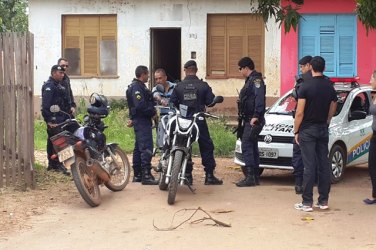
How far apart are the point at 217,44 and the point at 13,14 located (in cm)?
1521

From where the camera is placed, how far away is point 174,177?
8352 millimetres

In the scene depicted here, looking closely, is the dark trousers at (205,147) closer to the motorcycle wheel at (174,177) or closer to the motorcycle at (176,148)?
the motorcycle at (176,148)

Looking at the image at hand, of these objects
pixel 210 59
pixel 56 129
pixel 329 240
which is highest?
pixel 210 59

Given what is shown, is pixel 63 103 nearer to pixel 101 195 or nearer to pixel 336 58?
pixel 101 195

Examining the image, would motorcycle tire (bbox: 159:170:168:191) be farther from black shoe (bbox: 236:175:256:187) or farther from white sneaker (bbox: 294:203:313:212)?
white sneaker (bbox: 294:203:313:212)

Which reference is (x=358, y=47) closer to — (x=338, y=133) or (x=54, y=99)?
(x=338, y=133)

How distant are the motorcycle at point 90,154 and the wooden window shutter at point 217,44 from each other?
10.7 meters

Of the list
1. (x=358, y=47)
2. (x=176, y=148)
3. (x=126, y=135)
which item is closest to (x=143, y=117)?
(x=176, y=148)

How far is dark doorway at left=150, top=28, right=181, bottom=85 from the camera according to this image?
68.0 feet

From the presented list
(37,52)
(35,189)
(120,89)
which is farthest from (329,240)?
(37,52)

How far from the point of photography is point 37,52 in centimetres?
2069

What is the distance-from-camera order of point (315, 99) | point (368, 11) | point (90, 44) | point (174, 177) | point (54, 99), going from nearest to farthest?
point (315, 99) → point (174, 177) → point (368, 11) → point (54, 99) → point (90, 44)

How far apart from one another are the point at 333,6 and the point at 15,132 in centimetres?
1246

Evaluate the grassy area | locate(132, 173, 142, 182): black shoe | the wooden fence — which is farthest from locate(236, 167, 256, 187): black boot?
the grassy area
